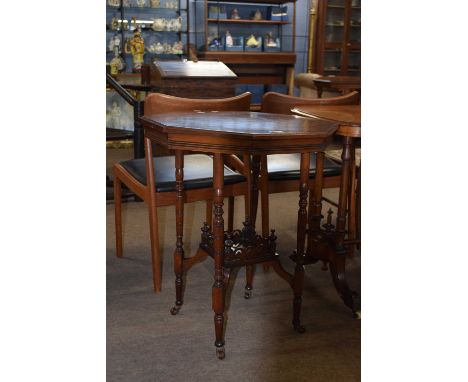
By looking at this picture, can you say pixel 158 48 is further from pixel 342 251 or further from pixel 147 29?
pixel 342 251

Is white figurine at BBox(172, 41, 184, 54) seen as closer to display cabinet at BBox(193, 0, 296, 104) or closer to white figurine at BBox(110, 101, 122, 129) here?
display cabinet at BBox(193, 0, 296, 104)

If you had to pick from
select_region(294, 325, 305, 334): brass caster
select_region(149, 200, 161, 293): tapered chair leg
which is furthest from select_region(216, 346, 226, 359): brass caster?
select_region(149, 200, 161, 293): tapered chair leg

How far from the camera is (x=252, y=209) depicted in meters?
2.23

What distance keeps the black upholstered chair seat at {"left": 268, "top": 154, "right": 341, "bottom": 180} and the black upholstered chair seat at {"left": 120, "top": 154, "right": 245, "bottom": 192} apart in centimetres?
17

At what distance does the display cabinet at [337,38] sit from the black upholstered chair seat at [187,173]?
6233mm

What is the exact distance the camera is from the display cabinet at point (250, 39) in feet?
25.9

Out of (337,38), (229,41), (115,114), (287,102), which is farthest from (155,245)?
(337,38)

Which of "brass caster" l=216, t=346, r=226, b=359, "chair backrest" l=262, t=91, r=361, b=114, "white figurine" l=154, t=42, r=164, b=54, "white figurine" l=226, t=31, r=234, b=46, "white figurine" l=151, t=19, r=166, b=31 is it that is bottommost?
"brass caster" l=216, t=346, r=226, b=359

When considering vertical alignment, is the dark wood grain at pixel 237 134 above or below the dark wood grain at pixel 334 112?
below

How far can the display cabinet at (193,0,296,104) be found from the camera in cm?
789

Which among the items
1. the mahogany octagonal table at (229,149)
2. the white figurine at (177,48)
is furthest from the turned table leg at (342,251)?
the white figurine at (177,48)

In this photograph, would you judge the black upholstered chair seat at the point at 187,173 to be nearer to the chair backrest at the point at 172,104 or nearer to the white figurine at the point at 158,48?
the chair backrest at the point at 172,104

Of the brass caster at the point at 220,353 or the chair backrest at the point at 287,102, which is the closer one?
the brass caster at the point at 220,353
